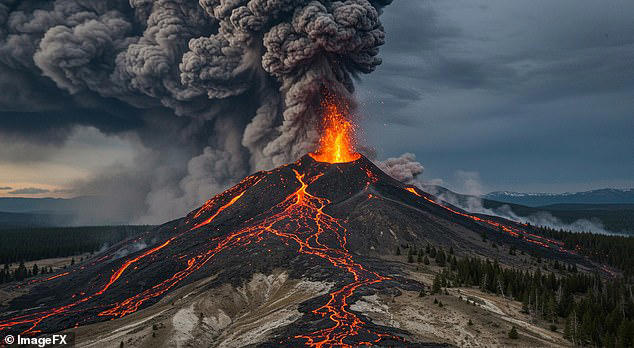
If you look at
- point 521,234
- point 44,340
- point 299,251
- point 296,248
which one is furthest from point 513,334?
point 521,234

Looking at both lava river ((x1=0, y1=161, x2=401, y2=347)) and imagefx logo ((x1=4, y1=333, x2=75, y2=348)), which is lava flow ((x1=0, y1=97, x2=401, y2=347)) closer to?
lava river ((x1=0, y1=161, x2=401, y2=347))

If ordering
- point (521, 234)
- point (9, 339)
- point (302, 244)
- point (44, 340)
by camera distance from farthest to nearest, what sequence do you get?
point (521, 234) < point (302, 244) < point (9, 339) < point (44, 340)

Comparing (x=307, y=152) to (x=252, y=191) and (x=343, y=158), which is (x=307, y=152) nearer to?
(x=343, y=158)

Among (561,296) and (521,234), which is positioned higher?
(521,234)

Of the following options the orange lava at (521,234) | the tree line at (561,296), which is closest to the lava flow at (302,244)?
the tree line at (561,296)

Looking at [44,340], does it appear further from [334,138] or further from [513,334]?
[334,138]

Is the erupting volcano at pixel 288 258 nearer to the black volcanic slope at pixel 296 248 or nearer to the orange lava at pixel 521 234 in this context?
the black volcanic slope at pixel 296 248

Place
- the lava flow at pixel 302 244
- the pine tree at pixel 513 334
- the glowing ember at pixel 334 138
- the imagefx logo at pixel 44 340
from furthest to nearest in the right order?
the glowing ember at pixel 334 138, the imagefx logo at pixel 44 340, the lava flow at pixel 302 244, the pine tree at pixel 513 334
